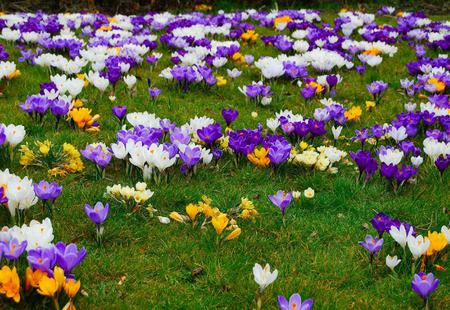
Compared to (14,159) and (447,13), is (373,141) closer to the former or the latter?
(14,159)

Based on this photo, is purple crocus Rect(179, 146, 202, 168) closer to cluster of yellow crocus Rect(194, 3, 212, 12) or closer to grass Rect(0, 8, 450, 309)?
grass Rect(0, 8, 450, 309)

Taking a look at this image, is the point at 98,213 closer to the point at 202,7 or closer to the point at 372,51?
the point at 372,51

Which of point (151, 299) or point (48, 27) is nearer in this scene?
point (151, 299)

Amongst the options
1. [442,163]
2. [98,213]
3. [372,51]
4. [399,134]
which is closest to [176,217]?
[98,213]

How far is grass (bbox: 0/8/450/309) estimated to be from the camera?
3.58 m

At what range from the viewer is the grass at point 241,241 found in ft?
11.7

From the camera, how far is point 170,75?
7691 mm

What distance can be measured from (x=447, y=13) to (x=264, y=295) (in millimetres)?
14516

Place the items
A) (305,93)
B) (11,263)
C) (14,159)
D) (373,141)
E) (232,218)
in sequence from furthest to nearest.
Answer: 1. (305,93)
2. (373,141)
3. (14,159)
4. (232,218)
5. (11,263)

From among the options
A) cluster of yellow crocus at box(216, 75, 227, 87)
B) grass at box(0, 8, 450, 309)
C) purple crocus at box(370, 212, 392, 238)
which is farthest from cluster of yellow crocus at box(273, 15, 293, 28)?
purple crocus at box(370, 212, 392, 238)

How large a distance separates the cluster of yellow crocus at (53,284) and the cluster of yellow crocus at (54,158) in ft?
6.37

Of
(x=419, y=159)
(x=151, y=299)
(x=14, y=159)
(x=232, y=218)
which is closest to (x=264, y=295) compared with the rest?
(x=151, y=299)

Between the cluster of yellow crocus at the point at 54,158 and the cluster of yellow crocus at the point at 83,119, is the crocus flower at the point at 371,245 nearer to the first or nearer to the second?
the cluster of yellow crocus at the point at 54,158

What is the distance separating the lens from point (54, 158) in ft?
16.9
